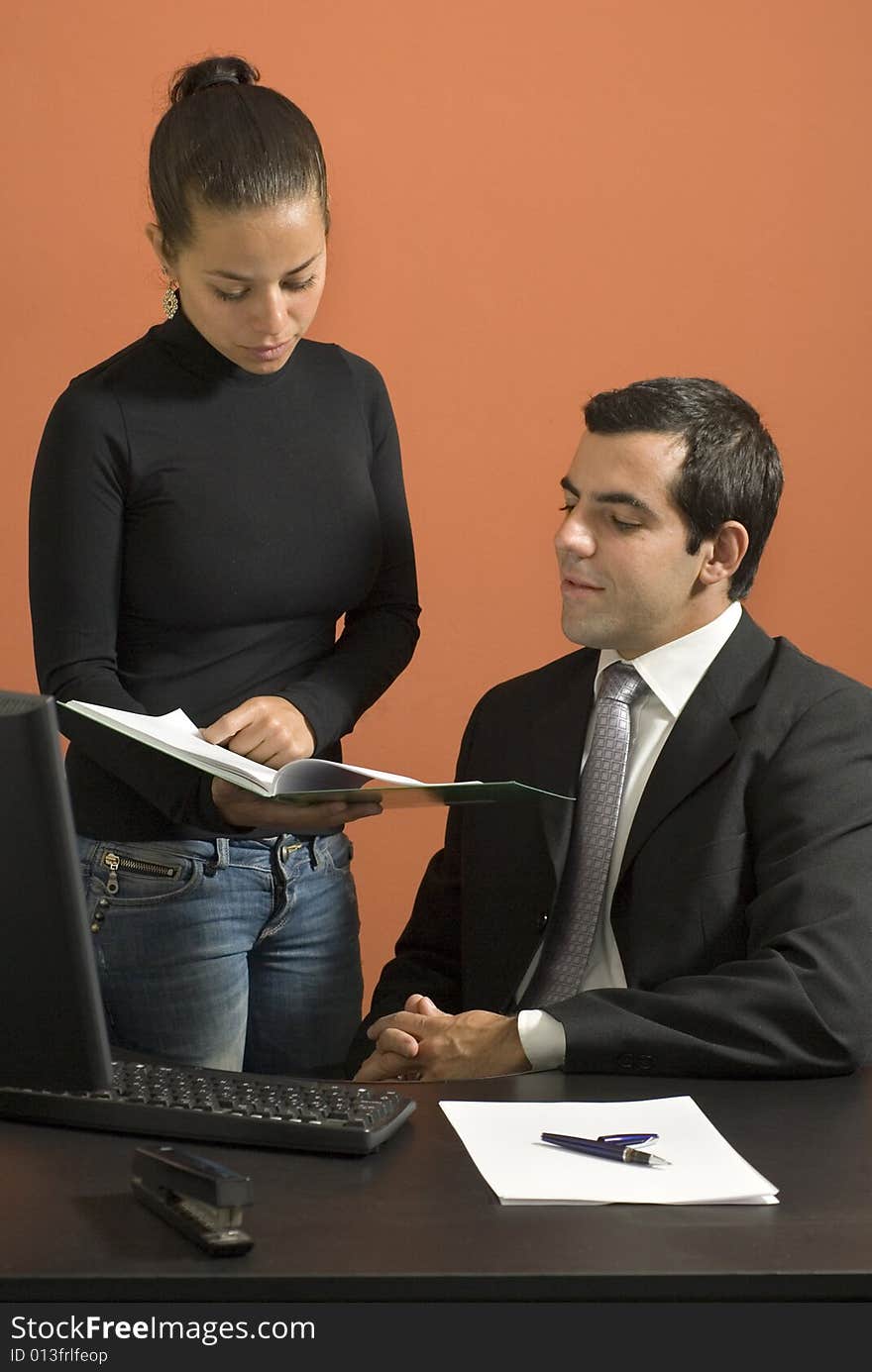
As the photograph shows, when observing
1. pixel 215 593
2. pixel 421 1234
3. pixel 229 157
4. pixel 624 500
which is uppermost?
pixel 229 157

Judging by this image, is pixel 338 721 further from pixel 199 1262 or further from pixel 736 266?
pixel 736 266

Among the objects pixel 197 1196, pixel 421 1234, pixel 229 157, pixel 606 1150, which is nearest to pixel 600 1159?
pixel 606 1150

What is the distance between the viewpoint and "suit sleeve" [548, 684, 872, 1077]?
1.44 metres

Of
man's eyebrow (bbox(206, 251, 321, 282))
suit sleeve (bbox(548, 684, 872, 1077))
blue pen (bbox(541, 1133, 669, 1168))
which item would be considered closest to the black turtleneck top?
man's eyebrow (bbox(206, 251, 321, 282))

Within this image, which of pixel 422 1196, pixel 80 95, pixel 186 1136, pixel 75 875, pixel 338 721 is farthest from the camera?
pixel 80 95

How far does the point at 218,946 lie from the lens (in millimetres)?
1743

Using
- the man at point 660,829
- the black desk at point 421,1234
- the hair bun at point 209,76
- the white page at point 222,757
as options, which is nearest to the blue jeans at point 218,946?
the man at point 660,829

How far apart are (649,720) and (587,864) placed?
0.19 m

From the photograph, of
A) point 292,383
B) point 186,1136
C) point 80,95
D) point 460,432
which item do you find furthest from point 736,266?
point 186,1136

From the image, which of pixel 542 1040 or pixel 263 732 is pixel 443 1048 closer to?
pixel 542 1040

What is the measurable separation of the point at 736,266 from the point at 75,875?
239 centimetres

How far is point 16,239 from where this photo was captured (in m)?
2.95

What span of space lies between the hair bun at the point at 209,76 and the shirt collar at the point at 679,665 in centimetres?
80

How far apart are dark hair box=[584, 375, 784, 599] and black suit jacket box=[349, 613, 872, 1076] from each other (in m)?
0.12
